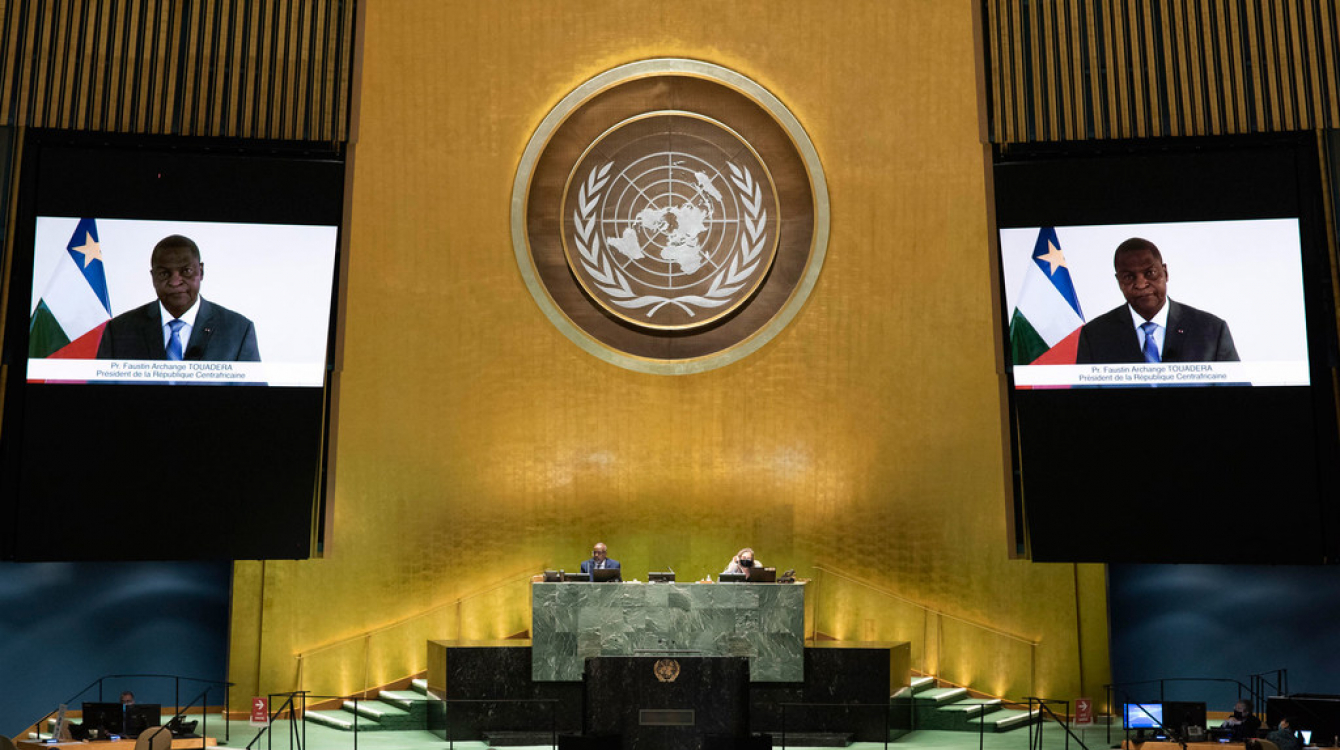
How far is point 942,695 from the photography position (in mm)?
11977

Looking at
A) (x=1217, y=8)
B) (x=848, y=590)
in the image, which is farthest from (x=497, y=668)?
(x=1217, y=8)

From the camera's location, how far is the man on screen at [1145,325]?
1172 centimetres

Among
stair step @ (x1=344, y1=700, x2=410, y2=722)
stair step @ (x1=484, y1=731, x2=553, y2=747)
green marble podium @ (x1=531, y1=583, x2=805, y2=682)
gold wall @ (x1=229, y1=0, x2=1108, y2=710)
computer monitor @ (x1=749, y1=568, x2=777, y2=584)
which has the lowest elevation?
stair step @ (x1=484, y1=731, x2=553, y2=747)

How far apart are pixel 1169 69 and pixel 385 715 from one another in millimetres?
8895

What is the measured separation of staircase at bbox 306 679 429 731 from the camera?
1170 centimetres

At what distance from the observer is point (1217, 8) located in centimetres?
1216

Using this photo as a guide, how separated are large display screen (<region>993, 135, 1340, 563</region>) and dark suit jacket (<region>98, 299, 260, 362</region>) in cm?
679

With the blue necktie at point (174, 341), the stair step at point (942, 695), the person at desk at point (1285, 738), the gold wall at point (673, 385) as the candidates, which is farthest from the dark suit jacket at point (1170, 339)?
the blue necktie at point (174, 341)

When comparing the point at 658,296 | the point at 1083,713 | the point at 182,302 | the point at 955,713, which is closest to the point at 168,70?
the point at 182,302

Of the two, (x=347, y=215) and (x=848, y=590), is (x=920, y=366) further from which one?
(x=347, y=215)

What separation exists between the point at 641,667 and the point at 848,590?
9.40 ft

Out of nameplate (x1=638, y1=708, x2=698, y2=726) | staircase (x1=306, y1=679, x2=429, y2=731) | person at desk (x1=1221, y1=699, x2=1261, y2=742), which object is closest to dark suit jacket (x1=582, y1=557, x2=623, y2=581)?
nameplate (x1=638, y1=708, x2=698, y2=726)

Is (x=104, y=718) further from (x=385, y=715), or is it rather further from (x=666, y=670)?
(x=666, y=670)

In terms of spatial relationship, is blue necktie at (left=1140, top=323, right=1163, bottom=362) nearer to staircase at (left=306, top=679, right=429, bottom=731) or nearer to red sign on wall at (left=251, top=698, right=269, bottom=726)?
staircase at (left=306, top=679, right=429, bottom=731)
